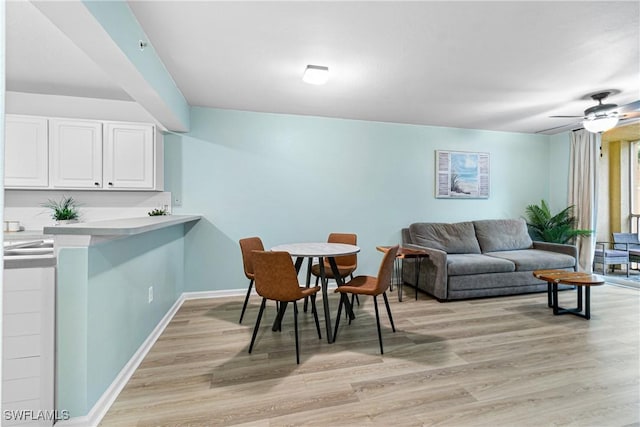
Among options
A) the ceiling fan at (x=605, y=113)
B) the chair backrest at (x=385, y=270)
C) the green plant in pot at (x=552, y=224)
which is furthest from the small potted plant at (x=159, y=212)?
the green plant in pot at (x=552, y=224)

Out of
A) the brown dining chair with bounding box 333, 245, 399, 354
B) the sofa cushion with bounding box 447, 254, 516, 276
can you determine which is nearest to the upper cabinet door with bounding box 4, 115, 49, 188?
the brown dining chair with bounding box 333, 245, 399, 354

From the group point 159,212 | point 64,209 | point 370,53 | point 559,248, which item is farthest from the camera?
point 559,248

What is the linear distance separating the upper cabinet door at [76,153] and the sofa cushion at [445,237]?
4.04 meters

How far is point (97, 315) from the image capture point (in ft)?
5.39

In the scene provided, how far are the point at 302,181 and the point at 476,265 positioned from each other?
250 cm

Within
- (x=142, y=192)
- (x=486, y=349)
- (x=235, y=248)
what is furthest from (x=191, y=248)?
(x=486, y=349)

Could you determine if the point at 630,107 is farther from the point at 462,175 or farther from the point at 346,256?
the point at 346,256

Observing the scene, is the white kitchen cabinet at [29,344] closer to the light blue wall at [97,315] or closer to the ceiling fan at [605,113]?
the light blue wall at [97,315]

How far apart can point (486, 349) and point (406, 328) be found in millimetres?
674

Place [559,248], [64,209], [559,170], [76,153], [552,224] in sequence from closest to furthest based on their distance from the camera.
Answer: [76,153], [64,209], [559,248], [552,224], [559,170]

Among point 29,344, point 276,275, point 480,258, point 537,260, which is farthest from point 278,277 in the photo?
point 537,260

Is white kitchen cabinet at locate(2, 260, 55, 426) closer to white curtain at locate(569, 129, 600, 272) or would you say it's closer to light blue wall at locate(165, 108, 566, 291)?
light blue wall at locate(165, 108, 566, 291)

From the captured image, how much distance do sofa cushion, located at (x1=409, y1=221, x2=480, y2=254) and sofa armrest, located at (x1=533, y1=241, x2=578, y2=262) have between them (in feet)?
3.52

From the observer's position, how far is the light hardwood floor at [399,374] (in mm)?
1664
